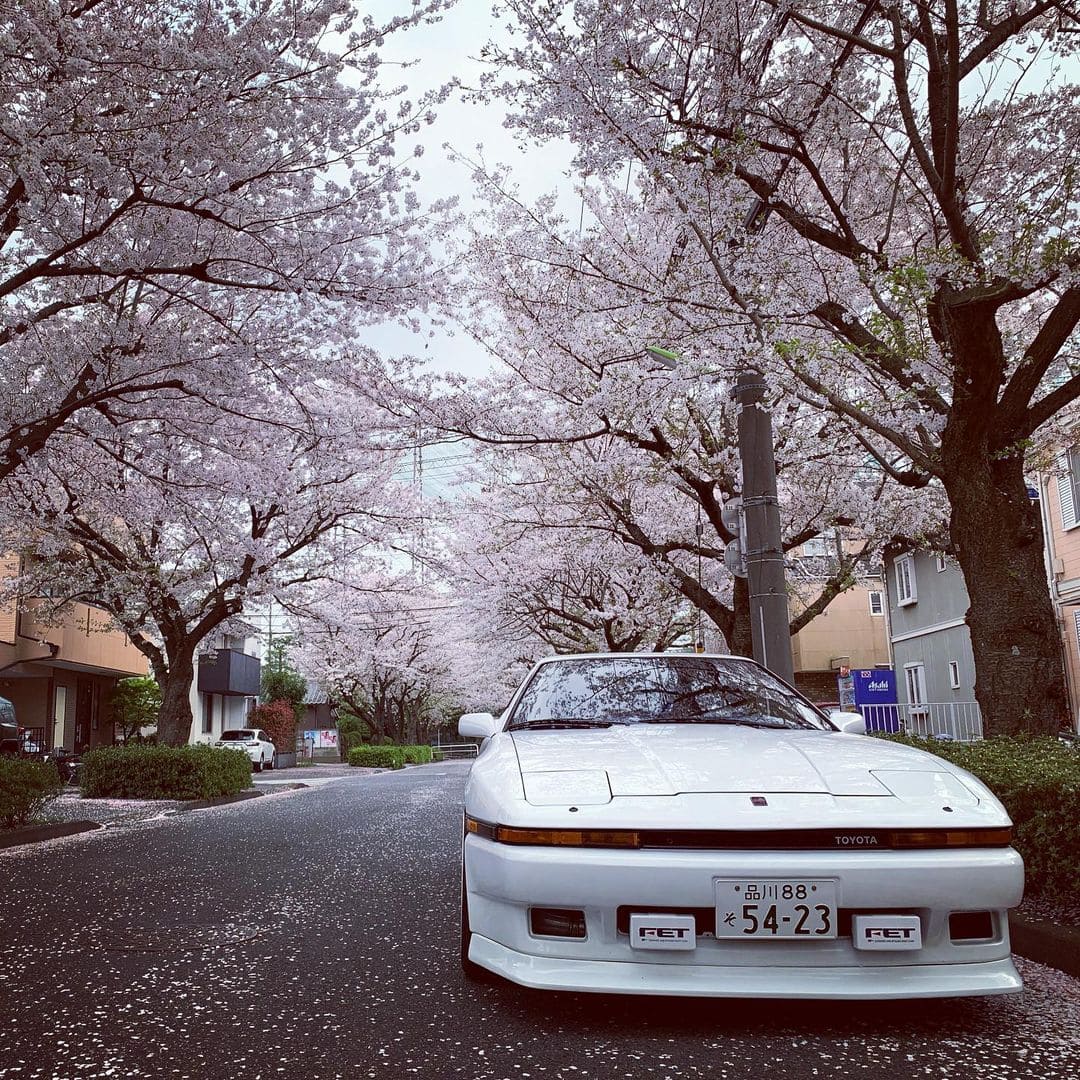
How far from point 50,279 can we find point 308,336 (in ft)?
10.7

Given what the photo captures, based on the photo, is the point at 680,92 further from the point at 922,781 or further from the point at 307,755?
the point at 307,755

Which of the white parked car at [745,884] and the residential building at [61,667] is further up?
the residential building at [61,667]

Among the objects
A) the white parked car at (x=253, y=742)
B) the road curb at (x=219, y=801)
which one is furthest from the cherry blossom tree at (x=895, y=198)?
the white parked car at (x=253, y=742)

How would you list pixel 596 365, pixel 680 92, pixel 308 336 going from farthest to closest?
pixel 596 365 → pixel 308 336 → pixel 680 92

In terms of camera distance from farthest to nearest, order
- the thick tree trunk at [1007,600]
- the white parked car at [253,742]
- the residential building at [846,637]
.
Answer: the residential building at [846,637]
the white parked car at [253,742]
the thick tree trunk at [1007,600]

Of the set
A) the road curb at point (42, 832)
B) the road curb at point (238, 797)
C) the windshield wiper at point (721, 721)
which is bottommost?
the road curb at point (238, 797)

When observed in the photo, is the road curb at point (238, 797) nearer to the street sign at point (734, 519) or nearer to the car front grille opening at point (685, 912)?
the street sign at point (734, 519)

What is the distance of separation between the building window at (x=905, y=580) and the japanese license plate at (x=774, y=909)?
22.4 meters

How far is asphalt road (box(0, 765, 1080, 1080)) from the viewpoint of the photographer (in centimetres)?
268

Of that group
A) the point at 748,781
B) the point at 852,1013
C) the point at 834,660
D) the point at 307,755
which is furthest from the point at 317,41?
the point at 307,755

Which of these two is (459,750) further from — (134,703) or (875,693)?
(875,693)

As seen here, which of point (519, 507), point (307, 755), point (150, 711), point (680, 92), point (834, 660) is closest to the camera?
point (680, 92)

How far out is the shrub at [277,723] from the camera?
1727 inches

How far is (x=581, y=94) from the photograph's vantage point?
7637 mm
